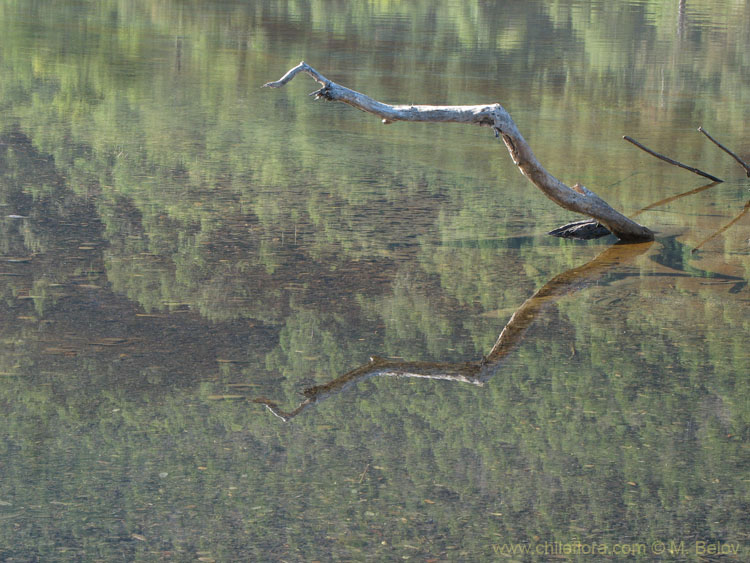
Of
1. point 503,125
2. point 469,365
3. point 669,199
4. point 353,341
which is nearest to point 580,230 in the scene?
point 503,125

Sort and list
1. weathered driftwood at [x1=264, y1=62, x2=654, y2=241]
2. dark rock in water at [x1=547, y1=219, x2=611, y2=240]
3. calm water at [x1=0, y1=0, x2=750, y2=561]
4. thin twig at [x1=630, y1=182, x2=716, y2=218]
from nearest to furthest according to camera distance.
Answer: calm water at [x1=0, y1=0, x2=750, y2=561], weathered driftwood at [x1=264, y1=62, x2=654, y2=241], dark rock in water at [x1=547, y1=219, x2=611, y2=240], thin twig at [x1=630, y1=182, x2=716, y2=218]

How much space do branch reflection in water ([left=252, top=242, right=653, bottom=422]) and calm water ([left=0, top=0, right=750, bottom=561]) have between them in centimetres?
3

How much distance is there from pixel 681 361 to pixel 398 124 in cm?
836

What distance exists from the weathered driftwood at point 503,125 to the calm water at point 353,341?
10.6 inches

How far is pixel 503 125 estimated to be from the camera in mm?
8164

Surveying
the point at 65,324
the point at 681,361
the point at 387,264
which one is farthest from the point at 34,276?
the point at 681,361

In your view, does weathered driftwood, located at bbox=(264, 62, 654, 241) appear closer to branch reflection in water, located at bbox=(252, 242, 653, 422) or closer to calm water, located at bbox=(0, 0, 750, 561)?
calm water, located at bbox=(0, 0, 750, 561)

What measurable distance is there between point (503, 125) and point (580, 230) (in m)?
1.45

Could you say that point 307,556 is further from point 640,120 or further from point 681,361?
point 640,120

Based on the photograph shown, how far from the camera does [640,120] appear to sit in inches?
605

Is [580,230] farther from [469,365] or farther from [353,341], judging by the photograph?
[353,341]

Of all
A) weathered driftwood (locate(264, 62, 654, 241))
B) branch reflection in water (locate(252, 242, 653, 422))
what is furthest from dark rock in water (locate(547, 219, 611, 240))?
branch reflection in water (locate(252, 242, 653, 422))

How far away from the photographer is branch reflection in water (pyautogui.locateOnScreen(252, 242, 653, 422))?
5.82 meters

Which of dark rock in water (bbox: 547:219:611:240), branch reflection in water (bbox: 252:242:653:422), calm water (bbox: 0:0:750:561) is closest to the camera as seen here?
calm water (bbox: 0:0:750:561)
